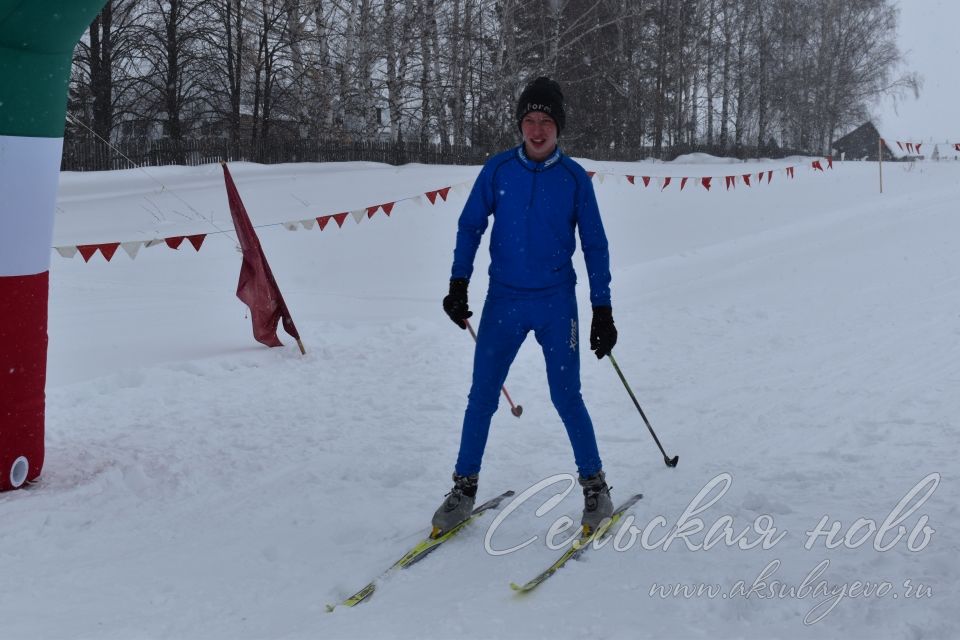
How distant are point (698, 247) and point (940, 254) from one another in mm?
4124

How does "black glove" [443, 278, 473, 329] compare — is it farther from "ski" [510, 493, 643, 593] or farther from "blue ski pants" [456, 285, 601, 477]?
"ski" [510, 493, 643, 593]

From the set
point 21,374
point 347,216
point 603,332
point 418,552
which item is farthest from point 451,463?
point 347,216

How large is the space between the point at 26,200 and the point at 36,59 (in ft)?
2.17

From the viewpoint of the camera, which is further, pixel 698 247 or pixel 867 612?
pixel 698 247

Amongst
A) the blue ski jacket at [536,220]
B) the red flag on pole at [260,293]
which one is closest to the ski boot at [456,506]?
the blue ski jacket at [536,220]

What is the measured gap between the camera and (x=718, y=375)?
689cm

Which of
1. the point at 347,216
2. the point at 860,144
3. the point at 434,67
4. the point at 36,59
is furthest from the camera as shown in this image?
the point at 860,144

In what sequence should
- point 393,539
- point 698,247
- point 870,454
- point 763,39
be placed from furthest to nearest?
point 763,39 < point 698,247 < point 870,454 < point 393,539

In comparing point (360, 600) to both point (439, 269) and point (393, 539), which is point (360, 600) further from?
point (439, 269)

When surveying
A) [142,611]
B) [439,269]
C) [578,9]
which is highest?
[578,9]

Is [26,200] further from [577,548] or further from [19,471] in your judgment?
[577,548]

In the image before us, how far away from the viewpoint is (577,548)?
12.0 ft

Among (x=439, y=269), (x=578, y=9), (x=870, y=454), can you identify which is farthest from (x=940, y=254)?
(x=578, y=9)

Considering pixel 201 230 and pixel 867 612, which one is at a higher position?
pixel 201 230
